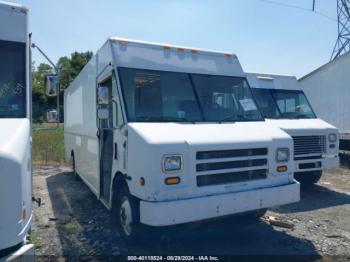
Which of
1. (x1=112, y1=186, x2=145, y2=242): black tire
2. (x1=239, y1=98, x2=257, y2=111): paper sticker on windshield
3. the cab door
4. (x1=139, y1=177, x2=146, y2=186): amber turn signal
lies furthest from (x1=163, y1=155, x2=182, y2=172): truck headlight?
(x1=239, y1=98, x2=257, y2=111): paper sticker on windshield

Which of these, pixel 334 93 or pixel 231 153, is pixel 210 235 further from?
pixel 334 93

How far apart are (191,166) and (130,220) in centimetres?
112

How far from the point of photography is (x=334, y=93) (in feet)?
41.0

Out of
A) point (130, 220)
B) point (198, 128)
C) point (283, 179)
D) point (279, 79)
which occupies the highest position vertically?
point (279, 79)

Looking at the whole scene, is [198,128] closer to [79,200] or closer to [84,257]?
[84,257]

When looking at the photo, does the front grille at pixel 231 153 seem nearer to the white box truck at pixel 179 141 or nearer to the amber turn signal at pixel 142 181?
the white box truck at pixel 179 141

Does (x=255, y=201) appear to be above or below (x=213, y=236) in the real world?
above

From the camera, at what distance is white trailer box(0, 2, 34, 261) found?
2658 millimetres

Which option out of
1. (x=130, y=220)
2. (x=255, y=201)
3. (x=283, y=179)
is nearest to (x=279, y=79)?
(x=283, y=179)

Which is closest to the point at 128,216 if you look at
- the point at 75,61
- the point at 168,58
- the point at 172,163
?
the point at 172,163

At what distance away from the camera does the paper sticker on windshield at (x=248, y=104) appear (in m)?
5.68

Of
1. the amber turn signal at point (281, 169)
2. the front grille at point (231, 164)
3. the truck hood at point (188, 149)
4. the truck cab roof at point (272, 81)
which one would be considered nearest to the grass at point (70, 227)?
the truck hood at point (188, 149)

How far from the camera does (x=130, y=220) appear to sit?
441 centimetres

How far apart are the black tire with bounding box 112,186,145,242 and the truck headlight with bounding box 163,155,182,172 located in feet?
2.42
